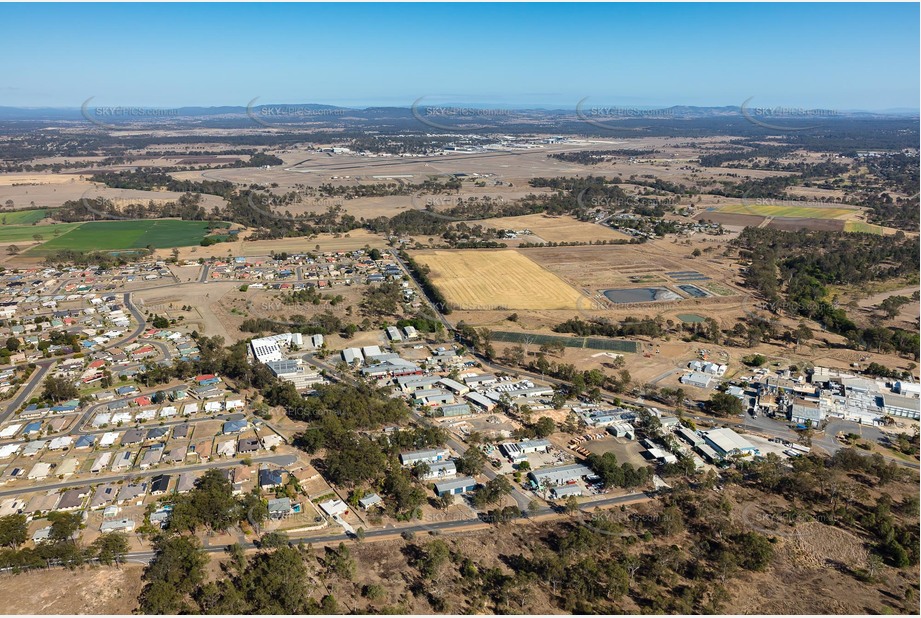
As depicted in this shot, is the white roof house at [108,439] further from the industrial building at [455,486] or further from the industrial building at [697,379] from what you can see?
the industrial building at [697,379]

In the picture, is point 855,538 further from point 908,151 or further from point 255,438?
point 908,151

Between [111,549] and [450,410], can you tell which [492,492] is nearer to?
[450,410]

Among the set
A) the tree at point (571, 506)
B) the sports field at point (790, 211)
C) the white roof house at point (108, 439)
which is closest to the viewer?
the tree at point (571, 506)

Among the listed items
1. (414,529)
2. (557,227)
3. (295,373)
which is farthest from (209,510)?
(557,227)

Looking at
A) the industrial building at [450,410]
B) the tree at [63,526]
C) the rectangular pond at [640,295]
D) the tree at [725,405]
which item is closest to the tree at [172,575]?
the tree at [63,526]

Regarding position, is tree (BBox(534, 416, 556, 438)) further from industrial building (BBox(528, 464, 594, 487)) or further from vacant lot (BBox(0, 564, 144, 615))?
vacant lot (BBox(0, 564, 144, 615))

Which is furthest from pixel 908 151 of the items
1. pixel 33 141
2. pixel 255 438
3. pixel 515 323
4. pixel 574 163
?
pixel 33 141
